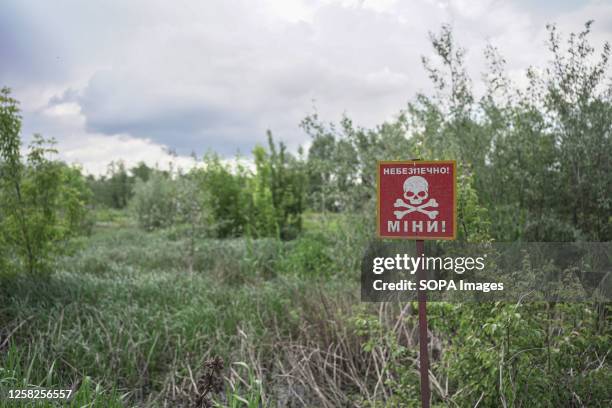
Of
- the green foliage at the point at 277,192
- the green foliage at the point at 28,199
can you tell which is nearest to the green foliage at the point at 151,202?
the green foliage at the point at 277,192

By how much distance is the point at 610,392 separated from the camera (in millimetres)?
2449

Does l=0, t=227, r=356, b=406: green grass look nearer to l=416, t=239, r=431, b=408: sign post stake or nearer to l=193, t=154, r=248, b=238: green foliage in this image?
l=416, t=239, r=431, b=408: sign post stake

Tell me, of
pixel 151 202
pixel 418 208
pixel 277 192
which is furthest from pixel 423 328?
pixel 151 202

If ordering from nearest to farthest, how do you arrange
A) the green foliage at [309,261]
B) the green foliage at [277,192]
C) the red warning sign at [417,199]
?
1. the red warning sign at [417,199]
2. the green foliage at [309,261]
3. the green foliage at [277,192]

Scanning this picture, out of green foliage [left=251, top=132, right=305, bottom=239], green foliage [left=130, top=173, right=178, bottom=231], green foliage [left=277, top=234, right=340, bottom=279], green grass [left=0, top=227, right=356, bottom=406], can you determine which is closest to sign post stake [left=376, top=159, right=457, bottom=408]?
green grass [left=0, top=227, right=356, bottom=406]

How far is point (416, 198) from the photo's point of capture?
2033mm

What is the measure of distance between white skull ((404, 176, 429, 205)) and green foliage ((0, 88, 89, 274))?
4.24 m

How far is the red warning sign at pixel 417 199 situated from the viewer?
2.02 m

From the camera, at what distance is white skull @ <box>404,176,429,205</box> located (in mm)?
2023

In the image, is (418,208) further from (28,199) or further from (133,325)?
(28,199)

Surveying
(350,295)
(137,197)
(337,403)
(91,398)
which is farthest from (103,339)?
(137,197)

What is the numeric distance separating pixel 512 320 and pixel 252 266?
4.33 meters

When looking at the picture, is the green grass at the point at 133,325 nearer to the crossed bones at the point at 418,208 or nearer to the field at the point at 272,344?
the field at the point at 272,344

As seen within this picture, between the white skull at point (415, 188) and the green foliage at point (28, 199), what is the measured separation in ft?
13.9
